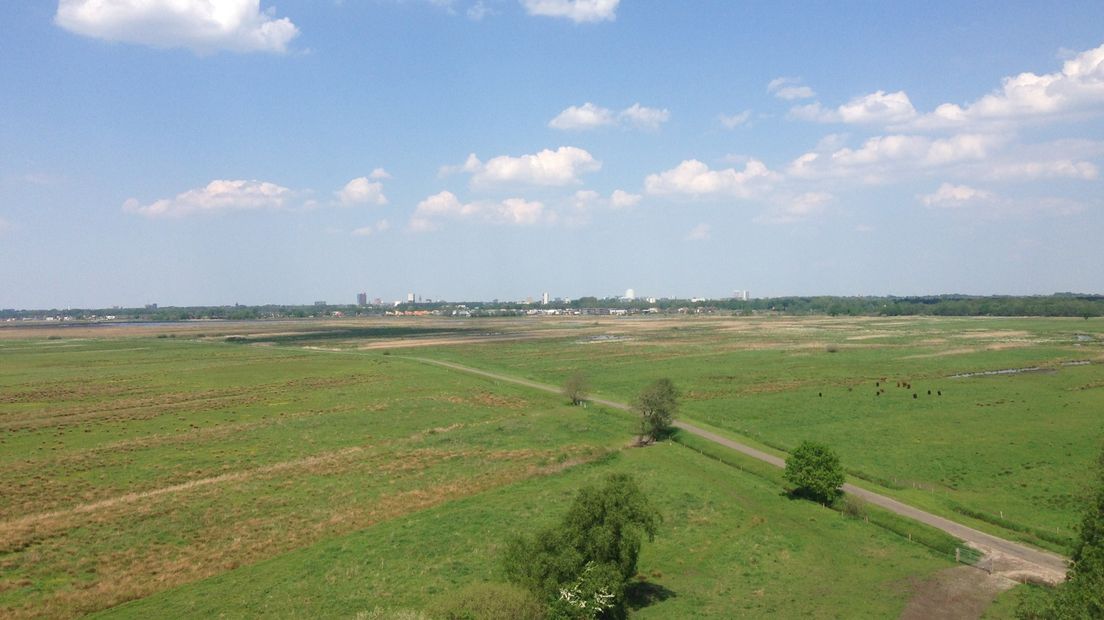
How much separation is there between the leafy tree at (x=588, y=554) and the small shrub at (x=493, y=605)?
30.6 inches

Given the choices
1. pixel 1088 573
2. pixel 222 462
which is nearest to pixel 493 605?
pixel 1088 573

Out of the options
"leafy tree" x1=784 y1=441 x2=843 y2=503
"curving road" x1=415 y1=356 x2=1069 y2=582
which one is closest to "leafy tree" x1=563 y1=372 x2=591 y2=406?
"curving road" x1=415 y1=356 x2=1069 y2=582

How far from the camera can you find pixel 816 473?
125ft

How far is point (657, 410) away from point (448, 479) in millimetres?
20477

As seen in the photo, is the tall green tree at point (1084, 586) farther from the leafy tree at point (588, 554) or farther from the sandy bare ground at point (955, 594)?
the leafy tree at point (588, 554)

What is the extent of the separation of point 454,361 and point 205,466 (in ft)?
236

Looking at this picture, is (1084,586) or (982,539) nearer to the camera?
(1084,586)

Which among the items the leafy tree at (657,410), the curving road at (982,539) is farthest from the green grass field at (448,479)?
the leafy tree at (657,410)

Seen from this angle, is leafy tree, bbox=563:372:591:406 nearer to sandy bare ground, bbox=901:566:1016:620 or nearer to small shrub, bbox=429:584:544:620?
sandy bare ground, bbox=901:566:1016:620

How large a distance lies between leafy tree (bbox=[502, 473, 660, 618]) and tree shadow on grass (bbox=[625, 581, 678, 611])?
1.83 m

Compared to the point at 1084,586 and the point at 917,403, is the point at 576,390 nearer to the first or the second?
the point at 917,403

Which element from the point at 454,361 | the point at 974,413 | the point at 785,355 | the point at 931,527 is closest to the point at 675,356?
the point at 785,355

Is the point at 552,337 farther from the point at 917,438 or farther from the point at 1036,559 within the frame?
the point at 1036,559

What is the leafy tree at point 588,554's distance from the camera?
74.7 ft
